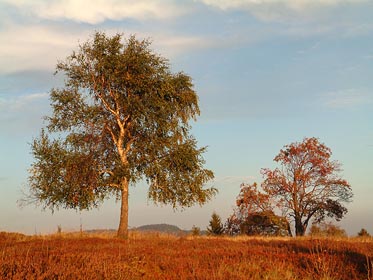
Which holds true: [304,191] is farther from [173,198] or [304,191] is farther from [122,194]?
[122,194]

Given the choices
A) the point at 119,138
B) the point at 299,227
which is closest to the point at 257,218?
the point at 299,227

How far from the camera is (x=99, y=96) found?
26562 mm

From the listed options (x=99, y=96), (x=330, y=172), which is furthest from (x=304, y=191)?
(x=99, y=96)

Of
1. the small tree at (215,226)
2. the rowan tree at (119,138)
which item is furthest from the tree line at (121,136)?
the small tree at (215,226)

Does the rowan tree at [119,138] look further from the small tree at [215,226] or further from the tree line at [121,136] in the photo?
the small tree at [215,226]

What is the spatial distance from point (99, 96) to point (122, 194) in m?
6.68

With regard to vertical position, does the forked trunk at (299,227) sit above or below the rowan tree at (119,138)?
below

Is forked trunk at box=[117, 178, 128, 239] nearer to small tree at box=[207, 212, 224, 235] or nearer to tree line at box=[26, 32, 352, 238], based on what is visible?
tree line at box=[26, 32, 352, 238]

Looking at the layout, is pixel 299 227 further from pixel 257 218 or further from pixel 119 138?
pixel 119 138

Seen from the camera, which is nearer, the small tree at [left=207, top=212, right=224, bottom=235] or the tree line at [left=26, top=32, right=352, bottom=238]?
the tree line at [left=26, top=32, right=352, bottom=238]

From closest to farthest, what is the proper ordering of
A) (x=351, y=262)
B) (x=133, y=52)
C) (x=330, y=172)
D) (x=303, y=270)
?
(x=303, y=270) → (x=351, y=262) → (x=133, y=52) → (x=330, y=172)

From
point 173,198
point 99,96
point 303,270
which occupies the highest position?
point 99,96

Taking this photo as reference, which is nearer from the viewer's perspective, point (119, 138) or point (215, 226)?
point (119, 138)

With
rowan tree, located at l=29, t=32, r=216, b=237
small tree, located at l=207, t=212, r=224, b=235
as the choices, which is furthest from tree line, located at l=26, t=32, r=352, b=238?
small tree, located at l=207, t=212, r=224, b=235
